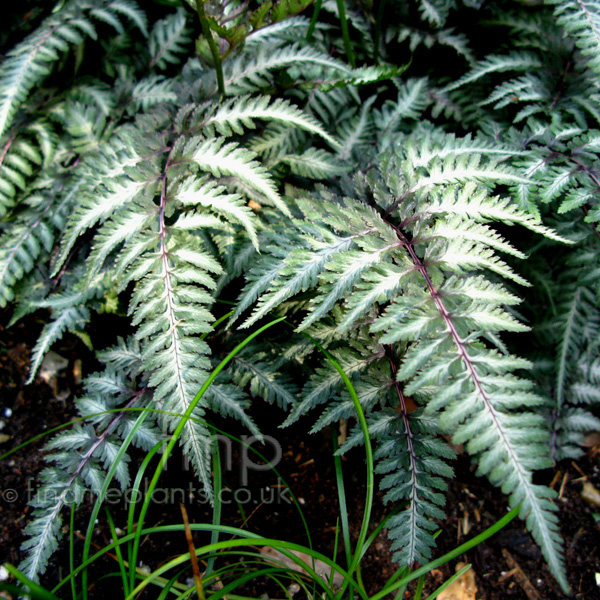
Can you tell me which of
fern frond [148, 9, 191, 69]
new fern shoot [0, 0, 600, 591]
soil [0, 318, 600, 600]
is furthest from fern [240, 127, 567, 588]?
fern frond [148, 9, 191, 69]

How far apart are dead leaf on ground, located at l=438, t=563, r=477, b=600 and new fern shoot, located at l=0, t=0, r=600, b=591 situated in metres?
0.19

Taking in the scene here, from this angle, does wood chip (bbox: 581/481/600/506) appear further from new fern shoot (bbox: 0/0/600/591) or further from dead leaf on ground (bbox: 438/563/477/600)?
A: dead leaf on ground (bbox: 438/563/477/600)

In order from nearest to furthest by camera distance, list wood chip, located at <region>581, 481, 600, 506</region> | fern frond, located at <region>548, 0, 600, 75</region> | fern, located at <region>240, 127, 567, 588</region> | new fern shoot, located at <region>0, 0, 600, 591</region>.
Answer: fern, located at <region>240, 127, 567, 588</region>, new fern shoot, located at <region>0, 0, 600, 591</region>, fern frond, located at <region>548, 0, 600, 75</region>, wood chip, located at <region>581, 481, 600, 506</region>

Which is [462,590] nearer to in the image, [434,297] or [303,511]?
[303,511]

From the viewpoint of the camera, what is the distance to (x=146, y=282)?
1.20 m

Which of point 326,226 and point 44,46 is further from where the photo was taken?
point 44,46

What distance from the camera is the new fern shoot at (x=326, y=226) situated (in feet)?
3.64

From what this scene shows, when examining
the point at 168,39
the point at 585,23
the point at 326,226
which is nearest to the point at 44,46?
the point at 168,39

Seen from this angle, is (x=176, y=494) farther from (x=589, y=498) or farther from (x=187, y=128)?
(x=589, y=498)

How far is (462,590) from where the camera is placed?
1.46 m

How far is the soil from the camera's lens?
1.48 m

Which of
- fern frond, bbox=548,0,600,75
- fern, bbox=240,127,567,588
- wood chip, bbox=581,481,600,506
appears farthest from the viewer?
wood chip, bbox=581,481,600,506

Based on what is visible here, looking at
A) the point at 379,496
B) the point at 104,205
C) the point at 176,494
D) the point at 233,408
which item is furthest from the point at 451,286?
the point at 176,494

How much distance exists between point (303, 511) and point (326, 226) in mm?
978
